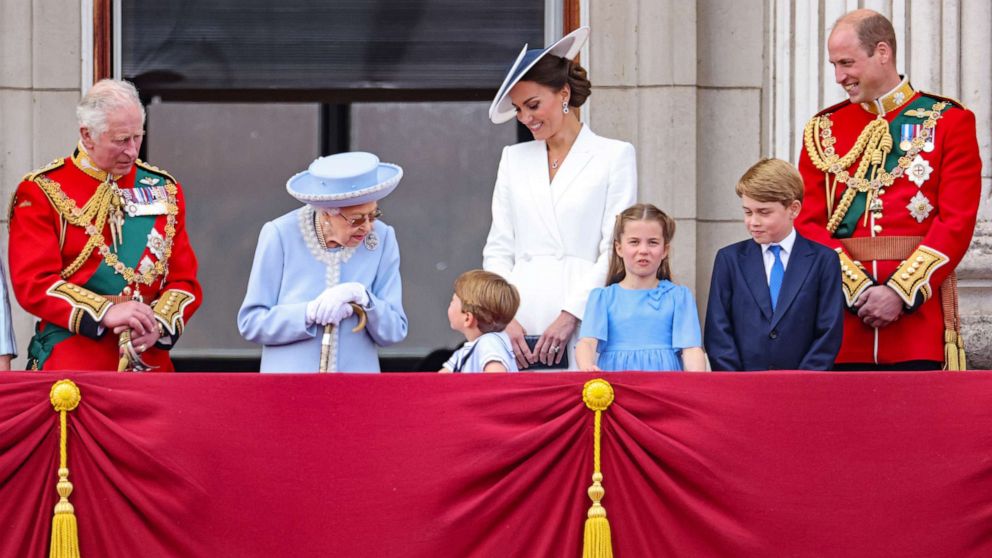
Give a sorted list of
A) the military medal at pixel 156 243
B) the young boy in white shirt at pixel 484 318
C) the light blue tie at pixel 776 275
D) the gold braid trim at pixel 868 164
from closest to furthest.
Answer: the young boy in white shirt at pixel 484 318
the light blue tie at pixel 776 275
the military medal at pixel 156 243
the gold braid trim at pixel 868 164

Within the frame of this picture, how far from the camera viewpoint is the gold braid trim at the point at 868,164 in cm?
578

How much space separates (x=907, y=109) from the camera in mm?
5844

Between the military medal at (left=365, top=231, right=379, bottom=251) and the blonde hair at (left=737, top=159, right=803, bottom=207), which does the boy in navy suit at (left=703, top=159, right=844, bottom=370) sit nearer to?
the blonde hair at (left=737, top=159, right=803, bottom=207)

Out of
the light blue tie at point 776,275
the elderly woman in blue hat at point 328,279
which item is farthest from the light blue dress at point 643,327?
the elderly woman in blue hat at point 328,279

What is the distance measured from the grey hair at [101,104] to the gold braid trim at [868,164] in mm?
2290

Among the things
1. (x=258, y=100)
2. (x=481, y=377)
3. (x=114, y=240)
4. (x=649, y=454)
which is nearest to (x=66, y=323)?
(x=114, y=240)

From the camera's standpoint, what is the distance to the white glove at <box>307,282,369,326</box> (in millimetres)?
5273

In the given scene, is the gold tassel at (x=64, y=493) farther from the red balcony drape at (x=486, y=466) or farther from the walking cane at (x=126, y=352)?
the walking cane at (x=126, y=352)

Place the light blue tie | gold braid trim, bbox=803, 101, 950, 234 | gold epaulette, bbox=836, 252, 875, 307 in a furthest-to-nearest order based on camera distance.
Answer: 1. gold braid trim, bbox=803, 101, 950, 234
2. gold epaulette, bbox=836, 252, 875, 307
3. the light blue tie

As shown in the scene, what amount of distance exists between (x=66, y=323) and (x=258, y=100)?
9.11 feet

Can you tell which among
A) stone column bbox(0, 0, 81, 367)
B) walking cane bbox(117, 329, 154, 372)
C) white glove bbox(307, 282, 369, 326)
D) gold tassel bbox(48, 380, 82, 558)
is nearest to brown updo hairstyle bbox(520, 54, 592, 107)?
white glove bbox(307, 282, 369, 326)

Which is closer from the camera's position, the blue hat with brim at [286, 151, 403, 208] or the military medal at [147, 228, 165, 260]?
the blue hat with brim at [286, 151, 403, 208]

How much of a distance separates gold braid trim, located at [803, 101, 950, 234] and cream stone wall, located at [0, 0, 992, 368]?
4.99ft

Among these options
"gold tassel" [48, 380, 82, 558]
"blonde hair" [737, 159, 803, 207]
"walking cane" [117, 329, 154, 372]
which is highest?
"blonde hair" [737, 159, 803, 207]
